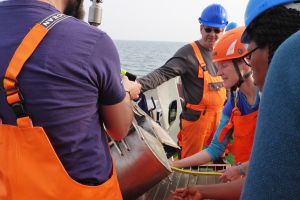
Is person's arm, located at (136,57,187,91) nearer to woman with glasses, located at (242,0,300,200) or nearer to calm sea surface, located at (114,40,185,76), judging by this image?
woman with glasses, located at (242,0,300,200)

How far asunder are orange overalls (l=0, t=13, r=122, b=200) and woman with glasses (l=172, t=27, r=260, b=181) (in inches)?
48.0

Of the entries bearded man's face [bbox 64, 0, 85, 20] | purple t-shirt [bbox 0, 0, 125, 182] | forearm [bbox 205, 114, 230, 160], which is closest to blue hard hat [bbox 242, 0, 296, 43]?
purple t-shirt [bbox 0, 0, 125, 182]

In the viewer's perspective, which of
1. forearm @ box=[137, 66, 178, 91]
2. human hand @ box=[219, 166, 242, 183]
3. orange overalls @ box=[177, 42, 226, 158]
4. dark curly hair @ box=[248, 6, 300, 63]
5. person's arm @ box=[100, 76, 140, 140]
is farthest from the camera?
orange overalls @ box=[177, 42, 226, 158]

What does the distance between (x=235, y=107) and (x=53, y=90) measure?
143 cm

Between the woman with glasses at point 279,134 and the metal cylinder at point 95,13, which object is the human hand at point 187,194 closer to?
the metal cylinder at point 95,13

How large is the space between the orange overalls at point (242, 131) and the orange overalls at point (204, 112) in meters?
1.55

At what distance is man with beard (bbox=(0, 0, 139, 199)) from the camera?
1.20 meters

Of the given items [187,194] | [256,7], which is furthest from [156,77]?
[256,7]

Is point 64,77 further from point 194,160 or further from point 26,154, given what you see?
point 194,160

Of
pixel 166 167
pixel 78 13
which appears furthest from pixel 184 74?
pixel 78 13

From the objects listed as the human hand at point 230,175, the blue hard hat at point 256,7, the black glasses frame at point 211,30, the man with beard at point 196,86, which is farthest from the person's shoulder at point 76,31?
the black glasses frame at point 211,30

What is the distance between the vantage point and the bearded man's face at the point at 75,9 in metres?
1.45

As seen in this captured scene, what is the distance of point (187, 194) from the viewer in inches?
70.0

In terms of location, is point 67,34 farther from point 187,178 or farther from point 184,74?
point 184,74
